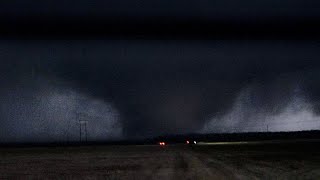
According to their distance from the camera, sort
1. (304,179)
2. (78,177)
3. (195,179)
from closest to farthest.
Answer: (304,179), (195,179), (78,177)

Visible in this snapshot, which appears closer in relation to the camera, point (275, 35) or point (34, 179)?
point (275, 35)

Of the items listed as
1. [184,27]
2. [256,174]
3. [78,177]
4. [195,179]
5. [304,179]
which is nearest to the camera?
[184,27]

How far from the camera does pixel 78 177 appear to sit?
20125mm

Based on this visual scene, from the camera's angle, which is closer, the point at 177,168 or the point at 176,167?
the point at 177,168

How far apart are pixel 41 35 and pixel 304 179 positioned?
14882 millimetres

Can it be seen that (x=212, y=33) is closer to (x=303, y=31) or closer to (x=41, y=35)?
(x=303, y=31)

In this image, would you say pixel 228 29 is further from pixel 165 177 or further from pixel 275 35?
pixel 165 177

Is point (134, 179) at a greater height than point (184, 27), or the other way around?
point (184, 27)

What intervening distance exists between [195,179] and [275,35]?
49.4 feet

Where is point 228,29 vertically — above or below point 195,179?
above

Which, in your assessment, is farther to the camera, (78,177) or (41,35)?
(78,177)

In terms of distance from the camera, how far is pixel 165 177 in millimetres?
18203

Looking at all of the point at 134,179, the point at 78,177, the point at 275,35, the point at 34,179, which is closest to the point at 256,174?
the point at 134,179

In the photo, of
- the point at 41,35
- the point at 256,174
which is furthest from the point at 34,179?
the point at 41,35
